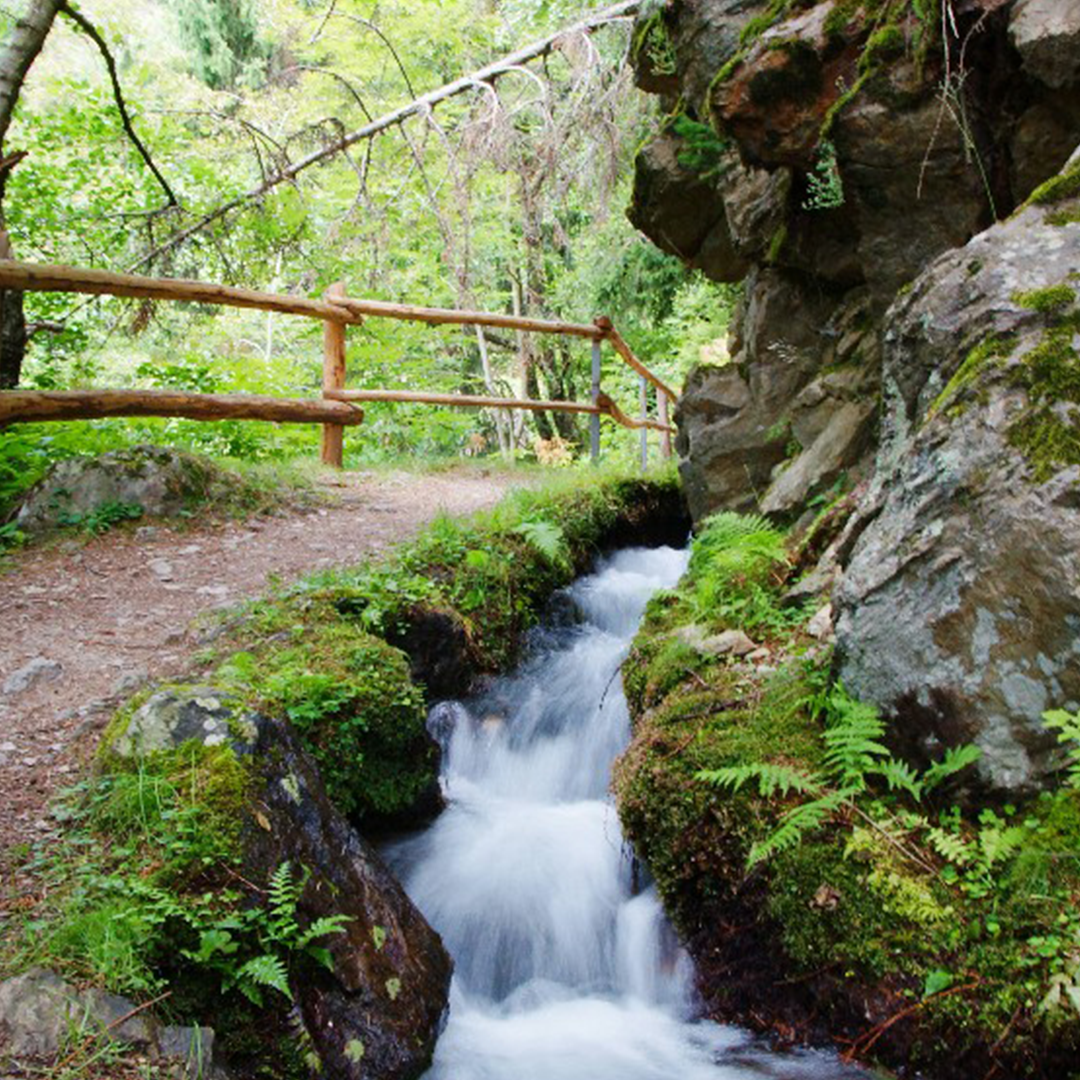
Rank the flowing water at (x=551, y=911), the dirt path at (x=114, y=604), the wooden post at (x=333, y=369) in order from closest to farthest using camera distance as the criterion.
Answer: the flowing water at (x=551, y=911) → the dirt path at (x=114, y=604) → the wooden post at (x=333, y=369)

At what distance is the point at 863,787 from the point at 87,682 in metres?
3.24

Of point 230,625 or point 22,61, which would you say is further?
point 22,61

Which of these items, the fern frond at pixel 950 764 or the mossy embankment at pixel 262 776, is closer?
the mossy embankment at pixel 262 776

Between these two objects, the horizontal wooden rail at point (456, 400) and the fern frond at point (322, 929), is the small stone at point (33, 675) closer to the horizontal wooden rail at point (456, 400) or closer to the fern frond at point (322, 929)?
the fern frond at point (322, 929)

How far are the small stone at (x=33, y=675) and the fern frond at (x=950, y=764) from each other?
11.7 ft

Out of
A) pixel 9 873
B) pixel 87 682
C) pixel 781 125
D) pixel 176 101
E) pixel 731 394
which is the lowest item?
pixel 9 873

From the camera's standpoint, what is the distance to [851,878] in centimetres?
273

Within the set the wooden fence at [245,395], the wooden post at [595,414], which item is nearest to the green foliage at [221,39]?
the wooden fence at [245,395]

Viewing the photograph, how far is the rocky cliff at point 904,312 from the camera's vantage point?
2.81 metres

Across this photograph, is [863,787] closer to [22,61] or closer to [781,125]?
[781,125]

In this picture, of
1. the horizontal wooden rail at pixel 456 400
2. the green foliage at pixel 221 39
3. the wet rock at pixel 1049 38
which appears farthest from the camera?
the green foliage at pixel 221 39

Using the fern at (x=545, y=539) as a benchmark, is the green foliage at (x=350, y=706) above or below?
below

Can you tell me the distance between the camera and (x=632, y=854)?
3.78 meters

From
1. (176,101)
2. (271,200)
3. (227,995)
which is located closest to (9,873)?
(227,995)
